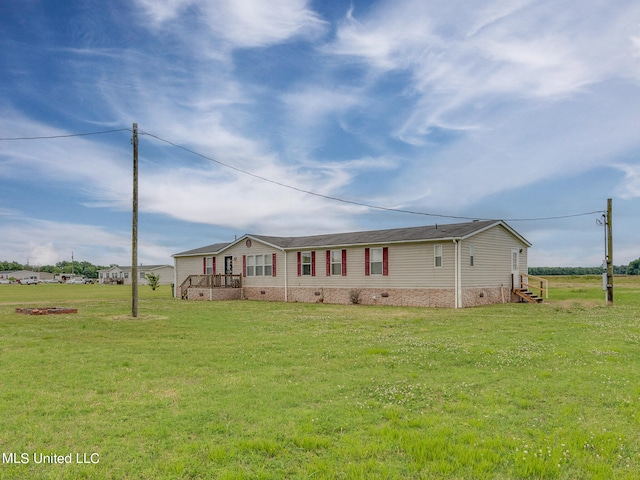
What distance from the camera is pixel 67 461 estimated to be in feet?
14.4

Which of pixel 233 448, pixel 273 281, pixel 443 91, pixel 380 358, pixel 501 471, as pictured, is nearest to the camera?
pixel 501 471

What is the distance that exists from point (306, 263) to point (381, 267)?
6248 mm

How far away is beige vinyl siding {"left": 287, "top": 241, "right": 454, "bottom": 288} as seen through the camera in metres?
24.9

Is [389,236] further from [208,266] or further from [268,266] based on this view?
[208,266]

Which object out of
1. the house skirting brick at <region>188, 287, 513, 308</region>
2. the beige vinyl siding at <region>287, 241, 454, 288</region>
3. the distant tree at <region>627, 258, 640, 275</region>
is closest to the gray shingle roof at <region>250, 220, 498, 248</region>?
the beige vinyl siding at <region>287, 241, 454, 288</region>

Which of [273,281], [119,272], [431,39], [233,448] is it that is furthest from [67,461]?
[119,272]

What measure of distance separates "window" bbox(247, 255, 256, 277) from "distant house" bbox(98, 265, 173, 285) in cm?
5170

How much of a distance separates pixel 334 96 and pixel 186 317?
12322 millimetres

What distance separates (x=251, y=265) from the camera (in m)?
34.9

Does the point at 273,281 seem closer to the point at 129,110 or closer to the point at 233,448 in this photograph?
the point at 129,110

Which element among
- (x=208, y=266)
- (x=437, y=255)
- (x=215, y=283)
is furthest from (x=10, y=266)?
(x=437, y=255)

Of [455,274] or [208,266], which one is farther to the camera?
[208,266]

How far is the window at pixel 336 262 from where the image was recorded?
97.5 feet

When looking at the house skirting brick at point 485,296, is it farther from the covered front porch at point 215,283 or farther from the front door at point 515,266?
the covered front porch at point 215,283
